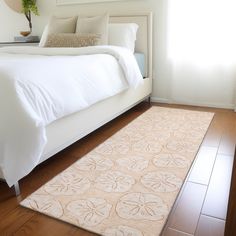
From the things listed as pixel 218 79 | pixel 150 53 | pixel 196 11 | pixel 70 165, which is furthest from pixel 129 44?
pixel 70 165

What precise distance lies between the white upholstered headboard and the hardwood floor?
132 cm

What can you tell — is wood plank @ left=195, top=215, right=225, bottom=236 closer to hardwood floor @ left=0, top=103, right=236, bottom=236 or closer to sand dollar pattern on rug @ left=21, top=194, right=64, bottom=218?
hardwood floor @ left=0, top=103, right=236, bottom=236

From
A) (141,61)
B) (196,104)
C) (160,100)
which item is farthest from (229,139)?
(141,61)

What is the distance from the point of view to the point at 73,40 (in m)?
2.67

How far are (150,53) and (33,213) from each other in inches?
92.8

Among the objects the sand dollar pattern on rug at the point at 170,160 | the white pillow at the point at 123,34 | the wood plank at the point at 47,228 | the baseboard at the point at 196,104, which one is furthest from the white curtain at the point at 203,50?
the wood plank at the point at 47,228

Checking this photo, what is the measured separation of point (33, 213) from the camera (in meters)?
1.29

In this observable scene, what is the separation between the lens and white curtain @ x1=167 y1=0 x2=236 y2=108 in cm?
271

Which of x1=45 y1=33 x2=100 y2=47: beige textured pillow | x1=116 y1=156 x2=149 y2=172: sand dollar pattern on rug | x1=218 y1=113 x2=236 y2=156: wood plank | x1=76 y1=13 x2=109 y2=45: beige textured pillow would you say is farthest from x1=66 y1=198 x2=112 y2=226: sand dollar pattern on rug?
x1=76 y1=13 x2=109 y2=45: beige textured pillow

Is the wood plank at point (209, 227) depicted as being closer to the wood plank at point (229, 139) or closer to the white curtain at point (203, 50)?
the wood plank at point (229, 139)

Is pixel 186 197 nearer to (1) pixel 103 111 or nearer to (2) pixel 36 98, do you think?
(2) pixel 36 98

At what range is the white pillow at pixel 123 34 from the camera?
2.91m

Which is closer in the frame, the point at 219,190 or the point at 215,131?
the point at 219,190

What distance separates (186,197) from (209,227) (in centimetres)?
24
